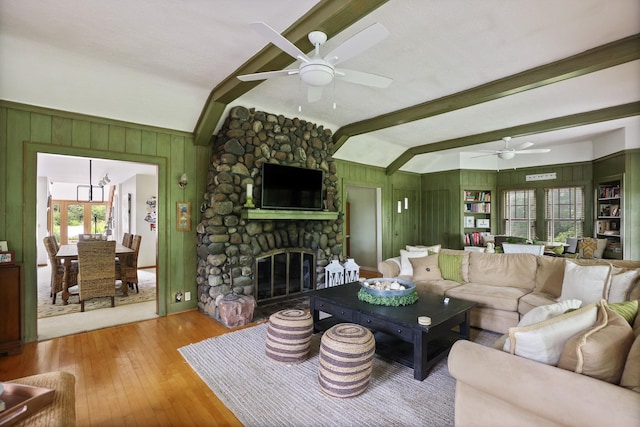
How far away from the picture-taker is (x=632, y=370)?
4.45 feet

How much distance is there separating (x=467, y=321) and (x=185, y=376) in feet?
9.14

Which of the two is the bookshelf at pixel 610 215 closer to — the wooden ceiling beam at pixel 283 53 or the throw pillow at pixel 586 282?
the throw pillow at pixel 586 282

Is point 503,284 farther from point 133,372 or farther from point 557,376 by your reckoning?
point 133,372

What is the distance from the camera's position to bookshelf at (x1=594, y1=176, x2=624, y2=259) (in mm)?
5629

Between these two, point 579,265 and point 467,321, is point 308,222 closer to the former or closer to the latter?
point 467,321

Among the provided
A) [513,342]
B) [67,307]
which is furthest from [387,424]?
[67,307]

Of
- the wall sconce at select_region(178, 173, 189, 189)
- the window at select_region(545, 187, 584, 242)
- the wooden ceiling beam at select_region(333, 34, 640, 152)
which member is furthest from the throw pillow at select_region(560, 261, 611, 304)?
the wall sconce at select_region(178, 173, 189, 189)

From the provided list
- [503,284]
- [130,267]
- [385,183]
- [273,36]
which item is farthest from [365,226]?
[273,36]

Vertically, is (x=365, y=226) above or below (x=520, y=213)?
below

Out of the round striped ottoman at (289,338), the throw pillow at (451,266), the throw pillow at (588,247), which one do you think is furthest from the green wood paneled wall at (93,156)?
the throw pillow at (588,247)

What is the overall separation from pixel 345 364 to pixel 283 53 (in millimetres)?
2676

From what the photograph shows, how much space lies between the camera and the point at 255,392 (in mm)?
2451

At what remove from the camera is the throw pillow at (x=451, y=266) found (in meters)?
4.35

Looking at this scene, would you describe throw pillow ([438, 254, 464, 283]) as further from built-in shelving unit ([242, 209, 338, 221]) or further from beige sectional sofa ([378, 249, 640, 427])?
beige sectional sofa ([378, 249, 640, 427])
